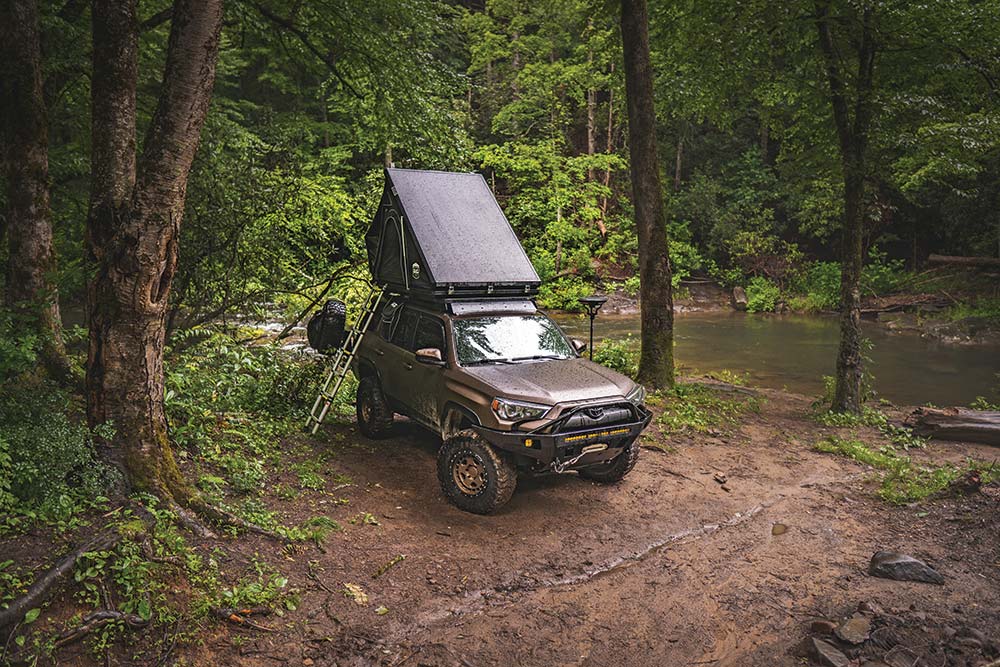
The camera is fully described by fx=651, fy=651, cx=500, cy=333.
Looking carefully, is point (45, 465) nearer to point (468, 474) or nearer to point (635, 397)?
point (468, 474)

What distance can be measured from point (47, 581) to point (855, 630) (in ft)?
17.4

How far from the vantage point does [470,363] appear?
294 inches

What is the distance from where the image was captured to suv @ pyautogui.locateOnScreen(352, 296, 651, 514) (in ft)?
21.6

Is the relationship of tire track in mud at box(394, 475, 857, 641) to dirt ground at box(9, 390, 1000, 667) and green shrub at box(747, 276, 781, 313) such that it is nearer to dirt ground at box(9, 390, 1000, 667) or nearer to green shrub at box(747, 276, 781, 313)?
dirt ground at box(9, 390, 1000, 667)

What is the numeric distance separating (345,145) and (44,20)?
20089 millimetres

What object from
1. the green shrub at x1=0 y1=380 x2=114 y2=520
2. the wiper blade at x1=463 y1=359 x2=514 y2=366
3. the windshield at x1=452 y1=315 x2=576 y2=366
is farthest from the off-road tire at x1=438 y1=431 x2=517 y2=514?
the green shrub at x1=0 y1=380 x2=114 y2=520

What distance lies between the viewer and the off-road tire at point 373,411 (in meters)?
9.05

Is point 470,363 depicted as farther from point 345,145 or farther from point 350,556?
point 345,145

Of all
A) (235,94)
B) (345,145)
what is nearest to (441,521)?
(345,145)

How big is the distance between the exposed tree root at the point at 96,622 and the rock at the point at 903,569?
582 cm

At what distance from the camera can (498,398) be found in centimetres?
667

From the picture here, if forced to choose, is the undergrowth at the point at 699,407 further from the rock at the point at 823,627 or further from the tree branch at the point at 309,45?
the tree branch at the point at 309,45

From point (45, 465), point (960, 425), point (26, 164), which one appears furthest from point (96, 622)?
point (960, 425)

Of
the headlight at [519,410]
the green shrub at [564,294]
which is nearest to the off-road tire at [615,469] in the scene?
the headlight at [519,410]
